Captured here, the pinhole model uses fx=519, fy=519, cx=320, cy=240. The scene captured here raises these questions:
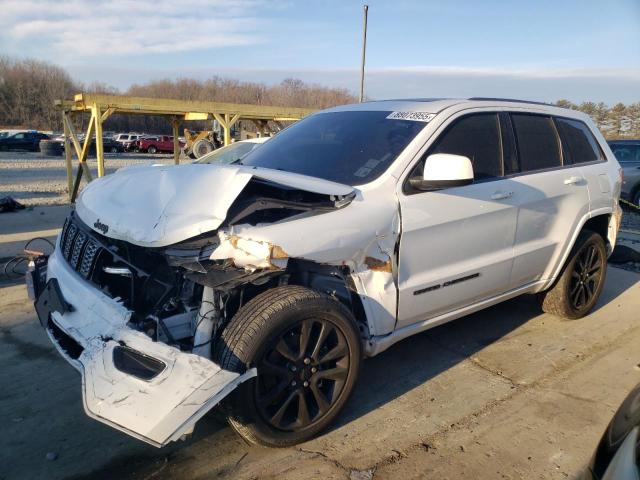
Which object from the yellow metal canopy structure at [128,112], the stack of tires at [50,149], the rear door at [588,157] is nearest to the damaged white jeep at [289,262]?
the rear door at [588,157]

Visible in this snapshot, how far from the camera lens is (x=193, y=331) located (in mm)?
2777

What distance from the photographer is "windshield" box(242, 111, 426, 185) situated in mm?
3242

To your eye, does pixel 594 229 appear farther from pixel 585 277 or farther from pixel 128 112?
pixel 128 112

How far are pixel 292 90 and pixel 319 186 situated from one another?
219ft

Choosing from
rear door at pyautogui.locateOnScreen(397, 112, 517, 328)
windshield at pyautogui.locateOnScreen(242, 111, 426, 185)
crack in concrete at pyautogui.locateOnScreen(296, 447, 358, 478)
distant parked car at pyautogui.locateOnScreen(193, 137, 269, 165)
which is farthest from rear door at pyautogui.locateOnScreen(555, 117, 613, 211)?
distant parked car at pyautogui.locateOnScreen(193, 137, 269, 165)

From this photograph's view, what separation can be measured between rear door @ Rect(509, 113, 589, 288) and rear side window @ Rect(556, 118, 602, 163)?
0.12m

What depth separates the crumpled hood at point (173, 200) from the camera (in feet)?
8.55

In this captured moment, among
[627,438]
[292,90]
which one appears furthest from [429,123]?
[292,90]

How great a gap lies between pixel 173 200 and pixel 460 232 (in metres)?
1.80

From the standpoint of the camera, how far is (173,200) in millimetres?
2760

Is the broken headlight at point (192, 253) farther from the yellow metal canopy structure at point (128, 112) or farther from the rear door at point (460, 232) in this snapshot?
the yellow metal canopy structure at point (128, 112)

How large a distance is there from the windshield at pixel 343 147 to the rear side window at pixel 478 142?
0.77ft

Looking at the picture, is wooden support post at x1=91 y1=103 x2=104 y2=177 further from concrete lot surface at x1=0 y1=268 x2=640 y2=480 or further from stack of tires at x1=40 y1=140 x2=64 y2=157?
stack of tires at x1=40 y1=140 x2=64 y2=157

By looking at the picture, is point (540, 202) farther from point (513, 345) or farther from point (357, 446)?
point (357, 446)
